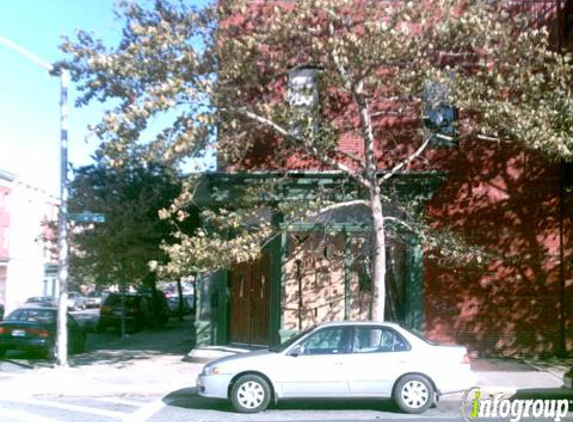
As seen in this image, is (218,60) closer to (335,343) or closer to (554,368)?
(335,343)

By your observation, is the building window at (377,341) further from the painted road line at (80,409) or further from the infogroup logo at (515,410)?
the painted road line at (80,409)

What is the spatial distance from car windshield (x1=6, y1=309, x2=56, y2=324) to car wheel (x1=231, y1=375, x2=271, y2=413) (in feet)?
29.7

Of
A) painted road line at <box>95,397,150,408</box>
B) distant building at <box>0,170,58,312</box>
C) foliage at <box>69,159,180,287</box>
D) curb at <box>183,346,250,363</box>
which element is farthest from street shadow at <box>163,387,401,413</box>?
distant building at <box>0,170,58,312</box>

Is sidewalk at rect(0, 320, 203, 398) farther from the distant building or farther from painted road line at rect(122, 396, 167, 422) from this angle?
the distant building

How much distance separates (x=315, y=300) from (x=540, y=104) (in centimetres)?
660

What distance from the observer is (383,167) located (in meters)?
15.0

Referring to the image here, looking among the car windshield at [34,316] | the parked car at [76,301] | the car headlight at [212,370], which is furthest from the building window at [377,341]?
the parked car at [76,301]

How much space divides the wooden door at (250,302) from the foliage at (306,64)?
4.07 metres

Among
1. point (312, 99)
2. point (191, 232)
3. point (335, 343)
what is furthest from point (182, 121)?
point (191, 232)

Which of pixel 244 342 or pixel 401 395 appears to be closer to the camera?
pixel 401 395

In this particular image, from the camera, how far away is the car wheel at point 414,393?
930 centimetres

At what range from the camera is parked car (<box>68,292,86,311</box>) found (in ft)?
155

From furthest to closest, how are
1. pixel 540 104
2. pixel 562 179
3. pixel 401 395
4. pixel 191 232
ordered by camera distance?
pixel 191 232 < pixel 562 179 < pixel 540 104 < pixel 401 395

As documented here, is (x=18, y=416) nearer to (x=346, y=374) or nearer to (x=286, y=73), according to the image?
(x=346, y=374)
